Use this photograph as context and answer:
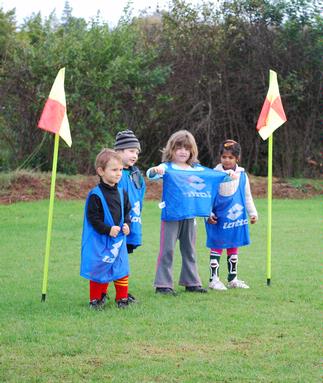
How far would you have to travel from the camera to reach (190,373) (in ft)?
17.7

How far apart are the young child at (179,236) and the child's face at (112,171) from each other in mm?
621

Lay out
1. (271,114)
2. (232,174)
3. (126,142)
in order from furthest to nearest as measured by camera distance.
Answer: (271,114) < (232,174) < (126,142)

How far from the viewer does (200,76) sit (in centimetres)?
2100

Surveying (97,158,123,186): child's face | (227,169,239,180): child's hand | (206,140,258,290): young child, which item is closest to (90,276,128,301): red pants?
(97,158,123,186): child's face

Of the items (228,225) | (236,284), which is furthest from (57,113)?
(236,284)

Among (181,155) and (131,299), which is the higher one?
(181,155)

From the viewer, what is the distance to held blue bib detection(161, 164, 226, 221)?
8130mm

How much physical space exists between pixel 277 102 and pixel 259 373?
3.91 meters

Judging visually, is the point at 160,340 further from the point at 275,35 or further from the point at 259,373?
the point at 275,35

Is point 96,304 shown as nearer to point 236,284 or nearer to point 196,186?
point 196,186

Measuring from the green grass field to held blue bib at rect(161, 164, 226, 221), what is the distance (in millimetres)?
795

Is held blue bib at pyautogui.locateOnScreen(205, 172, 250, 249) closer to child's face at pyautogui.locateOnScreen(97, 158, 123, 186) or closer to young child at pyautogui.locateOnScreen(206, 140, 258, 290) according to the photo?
young child at pyautogui.locateOnScreen(206, 140, 258, 290)

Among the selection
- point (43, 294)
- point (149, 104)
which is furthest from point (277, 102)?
point (149, 104)

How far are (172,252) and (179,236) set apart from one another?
232mm
